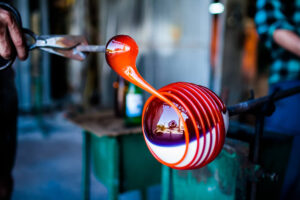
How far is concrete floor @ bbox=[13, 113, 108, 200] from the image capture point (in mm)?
2078

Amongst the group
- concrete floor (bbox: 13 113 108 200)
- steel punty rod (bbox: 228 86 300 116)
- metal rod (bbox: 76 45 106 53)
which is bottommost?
concrete floor (bbox: 13 113 108 200)

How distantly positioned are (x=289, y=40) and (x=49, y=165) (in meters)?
2.53

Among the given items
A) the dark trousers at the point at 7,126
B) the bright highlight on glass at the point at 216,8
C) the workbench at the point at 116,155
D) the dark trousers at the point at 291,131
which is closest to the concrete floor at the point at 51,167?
the workbench at the point at 116,155

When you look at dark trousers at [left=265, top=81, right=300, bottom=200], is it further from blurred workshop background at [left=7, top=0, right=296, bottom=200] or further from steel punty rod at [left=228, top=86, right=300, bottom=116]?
steel punty rod at [left=228, top=86, right=300, bottom=116]

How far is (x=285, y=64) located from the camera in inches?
46.2

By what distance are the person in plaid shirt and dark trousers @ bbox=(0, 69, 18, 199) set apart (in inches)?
48.2

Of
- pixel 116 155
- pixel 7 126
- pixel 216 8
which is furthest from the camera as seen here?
pixel 216 8

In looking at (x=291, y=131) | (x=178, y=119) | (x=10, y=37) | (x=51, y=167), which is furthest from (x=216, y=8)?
(x=178, y=119)

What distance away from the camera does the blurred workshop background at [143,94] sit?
0.97 meters

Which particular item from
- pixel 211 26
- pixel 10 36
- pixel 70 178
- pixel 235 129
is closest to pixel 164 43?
pixel 211 26

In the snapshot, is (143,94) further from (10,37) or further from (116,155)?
(10,37)

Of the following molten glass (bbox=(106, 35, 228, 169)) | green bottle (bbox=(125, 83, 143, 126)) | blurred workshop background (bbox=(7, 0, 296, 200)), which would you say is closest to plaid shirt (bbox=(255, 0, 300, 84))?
blurred workshop background (bbox=(7, 0, 296, 200))

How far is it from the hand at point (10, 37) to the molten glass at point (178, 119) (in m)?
0.30

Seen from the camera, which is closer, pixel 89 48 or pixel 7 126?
pixel 89 48
